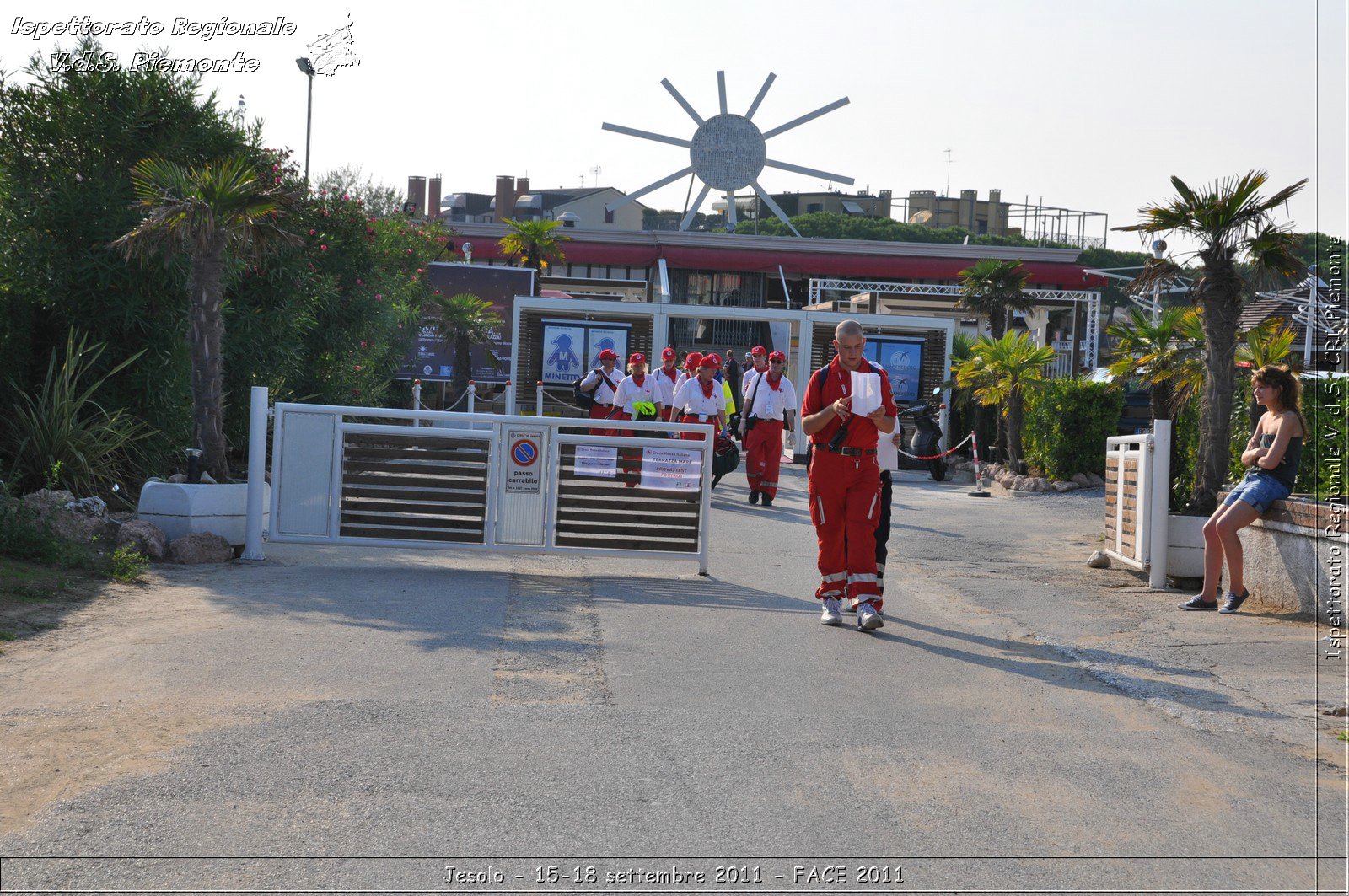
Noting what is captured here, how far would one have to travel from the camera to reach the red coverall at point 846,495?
8.40 metres

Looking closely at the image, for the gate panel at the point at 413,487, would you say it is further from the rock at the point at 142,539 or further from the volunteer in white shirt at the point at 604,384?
the volunteer in white shirt at the point at 604,384

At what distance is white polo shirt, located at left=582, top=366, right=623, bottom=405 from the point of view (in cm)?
1752

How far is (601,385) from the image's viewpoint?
17641mm

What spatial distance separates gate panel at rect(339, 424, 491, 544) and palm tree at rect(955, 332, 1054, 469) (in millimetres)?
11874

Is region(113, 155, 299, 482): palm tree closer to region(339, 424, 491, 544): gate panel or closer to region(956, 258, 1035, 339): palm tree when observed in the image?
region(339, 424, 491, 544): gate panel

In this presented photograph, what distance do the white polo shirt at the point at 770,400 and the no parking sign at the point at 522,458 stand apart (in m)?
6.44

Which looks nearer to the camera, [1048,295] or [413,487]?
[413,487]

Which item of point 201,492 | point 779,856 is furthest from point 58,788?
point 201,492

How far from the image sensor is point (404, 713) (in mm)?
5801

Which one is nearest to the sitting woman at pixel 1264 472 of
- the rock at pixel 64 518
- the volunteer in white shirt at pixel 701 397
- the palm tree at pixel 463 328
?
the volunteer in white shirt at pixel 701 397

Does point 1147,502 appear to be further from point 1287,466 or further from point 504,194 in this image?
point 504,194

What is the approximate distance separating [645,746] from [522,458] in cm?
526

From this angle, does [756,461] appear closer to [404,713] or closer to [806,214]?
[404,713]

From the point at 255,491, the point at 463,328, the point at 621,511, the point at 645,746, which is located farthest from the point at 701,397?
the point at 463,328
